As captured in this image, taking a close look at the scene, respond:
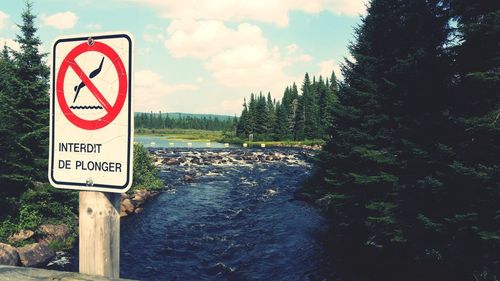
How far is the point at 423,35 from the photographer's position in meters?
13.3

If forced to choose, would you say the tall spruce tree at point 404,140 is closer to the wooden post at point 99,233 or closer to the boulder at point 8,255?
the wooden post at point 99,233

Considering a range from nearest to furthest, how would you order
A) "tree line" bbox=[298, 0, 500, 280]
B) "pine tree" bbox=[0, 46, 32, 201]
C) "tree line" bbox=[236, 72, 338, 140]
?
"tree line" bbox=[298, 0, 500, 280], "pine tree" bbox=[0, 46, 32, 201], "tree line" bbox=[236, 72, 338, 140]

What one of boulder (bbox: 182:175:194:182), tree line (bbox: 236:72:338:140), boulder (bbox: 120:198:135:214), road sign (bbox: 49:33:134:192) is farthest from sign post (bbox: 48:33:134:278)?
tree line (bbox: 236:72:338:140)

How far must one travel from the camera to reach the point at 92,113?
2289 mm

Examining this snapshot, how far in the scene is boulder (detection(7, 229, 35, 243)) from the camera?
15.2 m

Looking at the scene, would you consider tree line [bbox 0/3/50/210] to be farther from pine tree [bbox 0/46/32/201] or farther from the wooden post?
the wooden post

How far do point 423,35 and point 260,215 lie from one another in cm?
1330

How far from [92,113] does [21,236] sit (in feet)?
53.2

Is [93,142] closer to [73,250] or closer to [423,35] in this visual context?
[423,35]

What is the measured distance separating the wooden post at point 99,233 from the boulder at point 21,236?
1579 centimetres

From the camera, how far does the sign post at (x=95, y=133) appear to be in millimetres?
2246

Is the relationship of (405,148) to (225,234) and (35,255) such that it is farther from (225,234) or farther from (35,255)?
(35,255)

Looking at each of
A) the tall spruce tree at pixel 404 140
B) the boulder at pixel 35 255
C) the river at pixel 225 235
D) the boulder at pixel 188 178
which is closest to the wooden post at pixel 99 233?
the tall spruce tree at pixel 404 140

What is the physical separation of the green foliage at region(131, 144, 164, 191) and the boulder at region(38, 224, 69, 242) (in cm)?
1029
